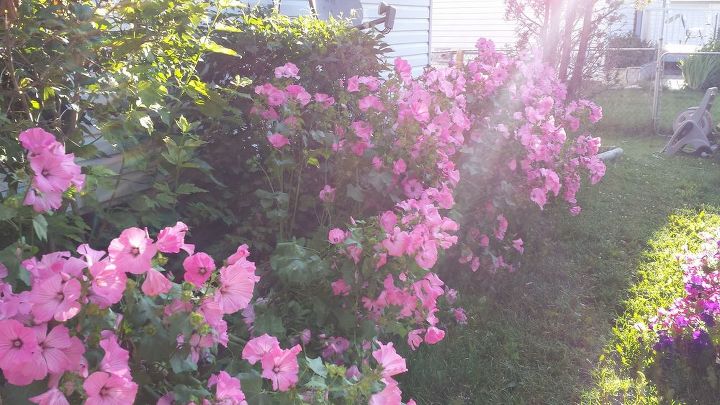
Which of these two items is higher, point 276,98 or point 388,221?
point 276,98

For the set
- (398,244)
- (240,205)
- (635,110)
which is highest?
(398,244)

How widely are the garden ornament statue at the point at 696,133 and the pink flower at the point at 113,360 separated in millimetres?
7745

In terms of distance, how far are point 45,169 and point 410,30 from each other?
6.83 m

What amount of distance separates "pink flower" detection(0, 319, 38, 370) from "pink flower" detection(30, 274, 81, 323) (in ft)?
0.11

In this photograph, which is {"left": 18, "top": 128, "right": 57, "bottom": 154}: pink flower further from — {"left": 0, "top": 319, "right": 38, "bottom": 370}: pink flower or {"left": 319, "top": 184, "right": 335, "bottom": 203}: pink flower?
{"left": 319, "top": 184, "right": 335, "bottom": 203}: pink flower

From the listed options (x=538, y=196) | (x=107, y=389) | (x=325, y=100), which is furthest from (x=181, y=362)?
(x=538, y=196)

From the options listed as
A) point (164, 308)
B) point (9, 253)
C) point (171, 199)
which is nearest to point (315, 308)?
point (171, 199)

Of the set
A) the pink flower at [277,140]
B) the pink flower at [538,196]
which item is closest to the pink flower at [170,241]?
the pink flower at [277,140]

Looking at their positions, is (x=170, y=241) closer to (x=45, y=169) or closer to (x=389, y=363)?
(x=45, y=169)

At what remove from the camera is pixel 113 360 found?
106 cm

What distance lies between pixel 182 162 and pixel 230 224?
0.58 metres

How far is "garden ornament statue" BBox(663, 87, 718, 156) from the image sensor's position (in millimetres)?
7436

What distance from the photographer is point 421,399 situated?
96.3 inches

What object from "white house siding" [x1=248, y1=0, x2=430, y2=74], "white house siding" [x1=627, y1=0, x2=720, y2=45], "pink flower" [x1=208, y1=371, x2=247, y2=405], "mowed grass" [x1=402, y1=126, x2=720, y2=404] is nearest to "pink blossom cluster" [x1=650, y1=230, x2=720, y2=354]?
"mowed grass" [x1=402, y1=126, x2=720, y2=404]
